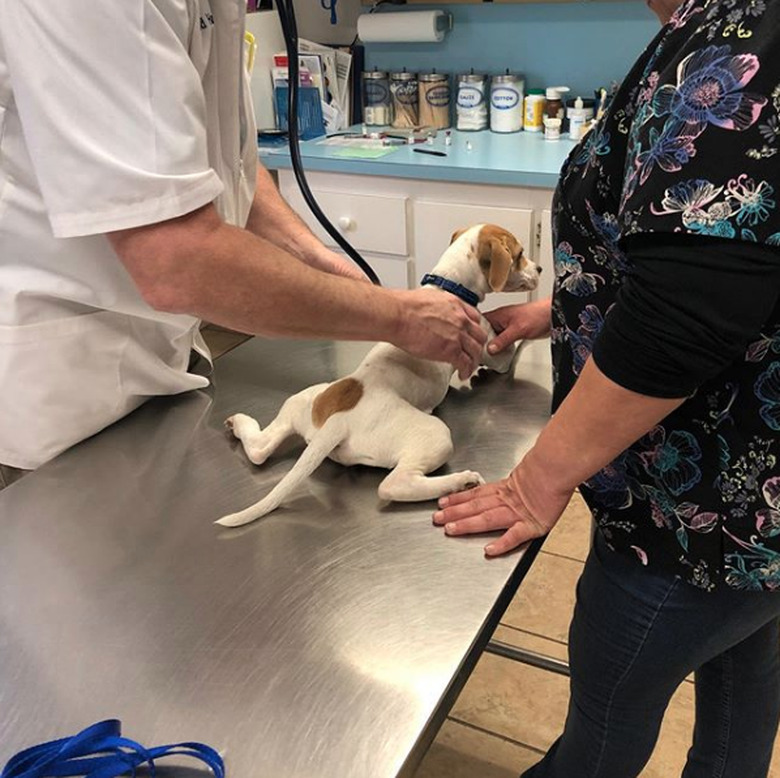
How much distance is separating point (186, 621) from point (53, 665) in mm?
117

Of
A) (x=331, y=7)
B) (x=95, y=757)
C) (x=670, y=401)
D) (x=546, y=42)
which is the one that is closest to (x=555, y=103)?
(x=546, y=42)

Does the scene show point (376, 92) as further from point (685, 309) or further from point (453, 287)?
point (685, 309)

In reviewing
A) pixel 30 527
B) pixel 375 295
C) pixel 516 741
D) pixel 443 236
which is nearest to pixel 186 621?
pixel 30 527

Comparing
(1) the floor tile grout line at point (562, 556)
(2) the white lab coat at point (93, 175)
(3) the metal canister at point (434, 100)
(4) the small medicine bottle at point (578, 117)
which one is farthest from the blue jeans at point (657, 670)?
(3) the metal canister at point (434, 100)

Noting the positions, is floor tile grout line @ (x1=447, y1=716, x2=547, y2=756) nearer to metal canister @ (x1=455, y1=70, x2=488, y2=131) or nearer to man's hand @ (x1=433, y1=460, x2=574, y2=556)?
man's hand @ (x1=433, y1=460, x2=574, y2=556)

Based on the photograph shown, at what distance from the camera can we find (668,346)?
619 mm

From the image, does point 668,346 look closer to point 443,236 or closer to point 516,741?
point 516,741

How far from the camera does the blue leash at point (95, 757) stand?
594 mm

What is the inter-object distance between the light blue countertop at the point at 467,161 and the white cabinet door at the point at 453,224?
7 centimetres

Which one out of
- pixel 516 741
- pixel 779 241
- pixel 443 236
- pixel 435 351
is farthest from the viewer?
pixel 443 236

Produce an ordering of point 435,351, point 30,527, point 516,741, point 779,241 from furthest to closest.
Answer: point 516,741
point 435,351
point 30,527
point 779,241

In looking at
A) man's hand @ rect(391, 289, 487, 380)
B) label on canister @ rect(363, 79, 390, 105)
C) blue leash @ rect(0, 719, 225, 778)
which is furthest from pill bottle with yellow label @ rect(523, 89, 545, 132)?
blue leash @ rect(0, 719, 225, 778)

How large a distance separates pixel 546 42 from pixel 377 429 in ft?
6.44

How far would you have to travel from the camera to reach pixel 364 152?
234 centimetres
